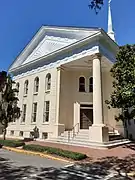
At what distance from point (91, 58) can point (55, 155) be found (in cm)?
960

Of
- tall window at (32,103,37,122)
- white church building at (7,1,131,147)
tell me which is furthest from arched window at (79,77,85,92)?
tall window at (32,103,37,122)

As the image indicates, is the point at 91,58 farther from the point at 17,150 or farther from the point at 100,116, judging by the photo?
the point at 17,150

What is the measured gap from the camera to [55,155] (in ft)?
38.3

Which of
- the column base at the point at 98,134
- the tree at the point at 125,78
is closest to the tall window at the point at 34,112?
Answer: the column base at the point at 98,134

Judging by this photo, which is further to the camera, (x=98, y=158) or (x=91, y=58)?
(x=91, y=58)

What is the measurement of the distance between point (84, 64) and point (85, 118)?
544 centimetres

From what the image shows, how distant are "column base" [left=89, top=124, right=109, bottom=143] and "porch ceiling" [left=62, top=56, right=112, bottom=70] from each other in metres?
6.25

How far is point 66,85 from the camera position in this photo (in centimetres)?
2062

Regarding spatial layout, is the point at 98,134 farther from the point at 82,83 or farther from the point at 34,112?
the point at 34,112

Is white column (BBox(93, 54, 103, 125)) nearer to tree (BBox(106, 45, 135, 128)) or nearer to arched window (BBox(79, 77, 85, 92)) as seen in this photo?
tree (BBox(106, 45, 135, 128))

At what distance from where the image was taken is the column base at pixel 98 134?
49.5ft

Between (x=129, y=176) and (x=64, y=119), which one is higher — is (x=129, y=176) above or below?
below

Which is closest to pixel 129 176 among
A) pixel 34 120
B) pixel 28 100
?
pixel 34 120

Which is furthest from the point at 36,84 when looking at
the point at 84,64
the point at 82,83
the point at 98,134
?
the point at 98,134
